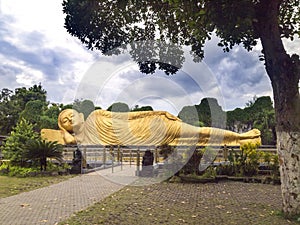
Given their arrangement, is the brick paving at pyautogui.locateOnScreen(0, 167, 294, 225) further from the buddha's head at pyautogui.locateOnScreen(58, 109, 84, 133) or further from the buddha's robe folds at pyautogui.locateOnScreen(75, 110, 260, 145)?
the buddha's head at pyautogui.locateOnScreen(58, 109, 84, 133)

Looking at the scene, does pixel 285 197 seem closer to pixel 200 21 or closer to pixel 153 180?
pixel 200 21

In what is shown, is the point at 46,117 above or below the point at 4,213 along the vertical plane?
above

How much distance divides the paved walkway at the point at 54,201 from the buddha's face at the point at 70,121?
41.2 feet

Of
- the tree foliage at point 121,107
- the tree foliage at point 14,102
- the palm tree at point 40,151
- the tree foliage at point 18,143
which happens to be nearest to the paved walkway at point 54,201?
the palm tree at point 40,151

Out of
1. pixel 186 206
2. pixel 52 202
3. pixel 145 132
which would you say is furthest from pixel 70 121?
pixel 186 206

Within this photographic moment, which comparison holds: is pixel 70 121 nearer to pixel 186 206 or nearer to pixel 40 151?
pixel 40 151

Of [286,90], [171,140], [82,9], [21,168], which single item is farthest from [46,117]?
[286,90]

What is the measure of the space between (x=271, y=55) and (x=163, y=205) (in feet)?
11.9

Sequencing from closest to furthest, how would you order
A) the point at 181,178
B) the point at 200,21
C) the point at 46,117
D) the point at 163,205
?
the point at 200,21
the point at 163,205
the point at 181,178
the point at 46,117

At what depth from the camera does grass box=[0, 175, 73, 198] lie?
27.3 ft

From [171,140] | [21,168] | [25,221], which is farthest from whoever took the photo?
[171,140]

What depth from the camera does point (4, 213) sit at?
579 cm

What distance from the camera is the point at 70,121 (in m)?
23.1

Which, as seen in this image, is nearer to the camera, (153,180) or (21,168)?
(153,180)
